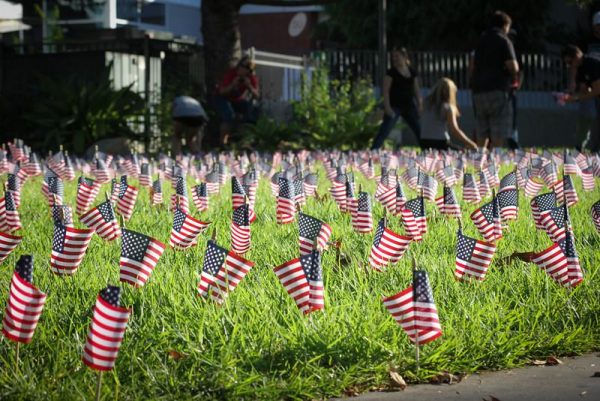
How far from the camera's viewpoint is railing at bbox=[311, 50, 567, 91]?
32.2 metres

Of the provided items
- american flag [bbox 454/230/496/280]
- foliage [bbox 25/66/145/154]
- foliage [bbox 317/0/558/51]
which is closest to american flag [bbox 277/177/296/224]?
american flag [bbox 454/230/496/280]

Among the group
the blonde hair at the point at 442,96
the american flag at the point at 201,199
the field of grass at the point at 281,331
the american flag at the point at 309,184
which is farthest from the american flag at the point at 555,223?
the blonde hair at the point at 442,96

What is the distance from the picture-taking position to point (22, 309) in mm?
4961

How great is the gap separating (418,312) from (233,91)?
17.0 metres

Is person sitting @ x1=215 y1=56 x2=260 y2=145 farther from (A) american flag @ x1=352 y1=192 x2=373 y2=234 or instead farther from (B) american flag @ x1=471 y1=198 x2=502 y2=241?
(B) american flag @ x1=471 y1=198 x2=502 y2=241

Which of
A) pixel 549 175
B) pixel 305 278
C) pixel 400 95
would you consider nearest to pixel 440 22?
pixel 400 95

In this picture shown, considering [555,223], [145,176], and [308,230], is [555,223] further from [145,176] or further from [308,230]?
[145,176]

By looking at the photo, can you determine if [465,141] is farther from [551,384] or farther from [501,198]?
[551,384]

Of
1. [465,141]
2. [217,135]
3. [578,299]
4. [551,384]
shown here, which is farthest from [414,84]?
[551,384]

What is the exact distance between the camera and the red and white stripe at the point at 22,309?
194 inches

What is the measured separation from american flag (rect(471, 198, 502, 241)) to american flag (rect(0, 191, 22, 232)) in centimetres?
301

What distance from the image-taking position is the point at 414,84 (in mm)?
20250

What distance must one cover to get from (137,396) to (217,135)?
18648 mm

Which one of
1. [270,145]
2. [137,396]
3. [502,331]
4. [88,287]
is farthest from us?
[270,145]
